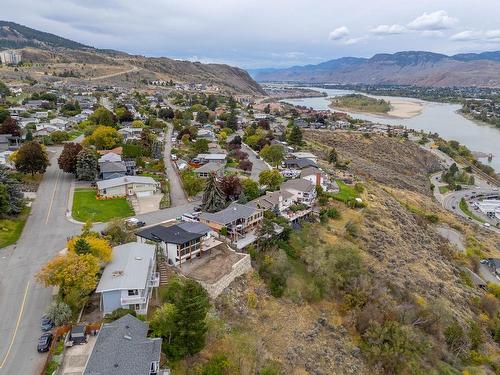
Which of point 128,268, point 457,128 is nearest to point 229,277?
point 128,268

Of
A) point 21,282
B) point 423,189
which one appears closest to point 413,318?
point 21,282

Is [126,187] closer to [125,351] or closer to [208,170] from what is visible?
[208,170]

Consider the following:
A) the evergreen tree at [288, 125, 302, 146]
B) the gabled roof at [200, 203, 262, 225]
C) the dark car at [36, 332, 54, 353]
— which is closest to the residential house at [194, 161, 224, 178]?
the gabled roof at [200, 203, 262, 225]

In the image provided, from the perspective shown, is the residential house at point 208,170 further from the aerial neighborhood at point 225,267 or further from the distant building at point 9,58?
the distant building at point 9,58

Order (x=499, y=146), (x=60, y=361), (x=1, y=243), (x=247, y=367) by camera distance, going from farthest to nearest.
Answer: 1. (x=499, y=146)
2. (x=1, y=243)
3. (x=247, y=367)
4. (x=60, y=361)

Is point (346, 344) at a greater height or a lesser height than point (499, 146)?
greater

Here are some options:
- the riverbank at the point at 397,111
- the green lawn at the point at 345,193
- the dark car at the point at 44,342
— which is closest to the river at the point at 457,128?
the riverbank at the point at 397,111

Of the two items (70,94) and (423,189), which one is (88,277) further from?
(70,94)
